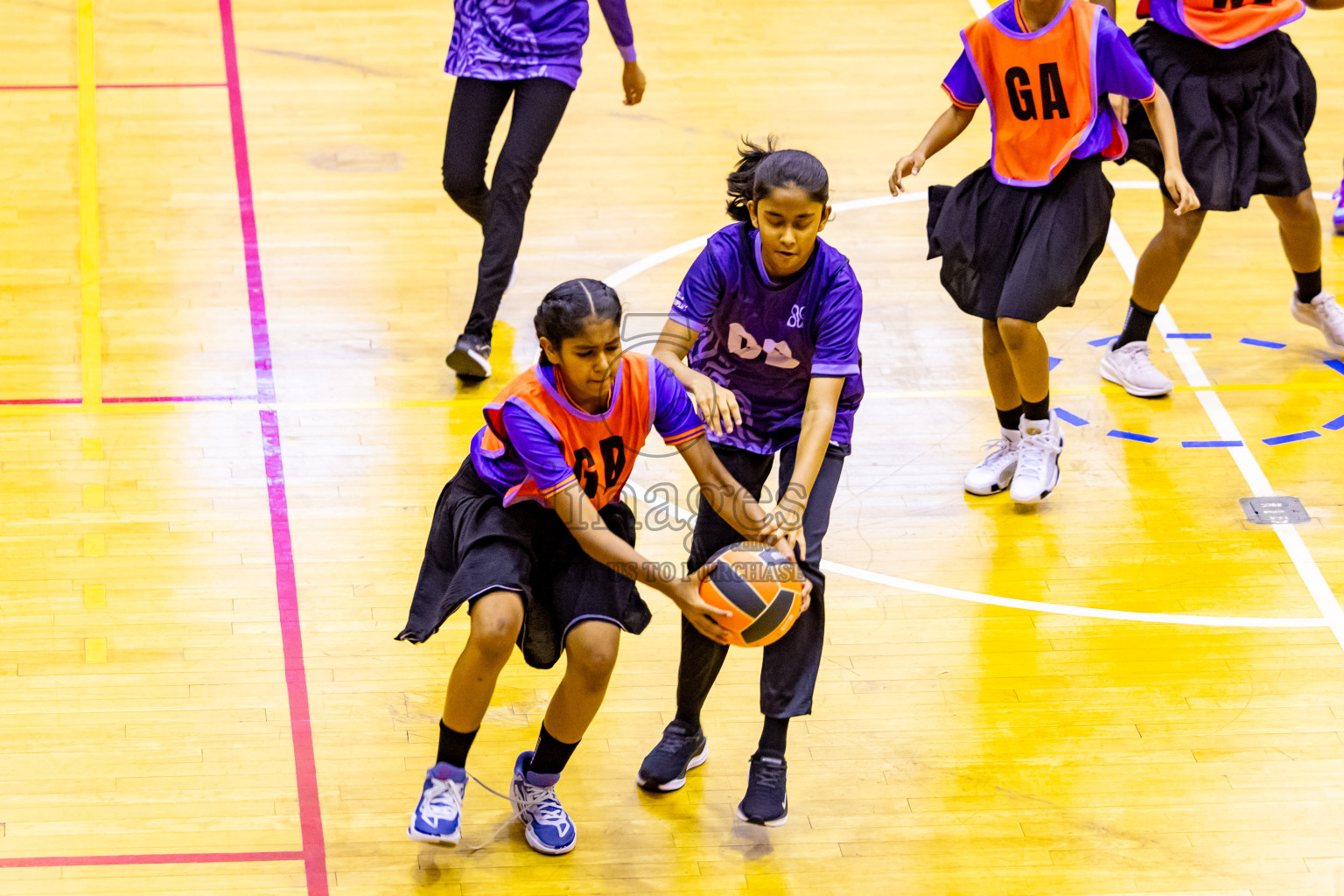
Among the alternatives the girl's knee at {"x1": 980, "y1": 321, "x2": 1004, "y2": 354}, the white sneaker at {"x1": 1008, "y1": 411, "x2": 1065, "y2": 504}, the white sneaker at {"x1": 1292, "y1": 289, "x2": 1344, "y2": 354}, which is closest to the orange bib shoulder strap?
the white sneaker at {"x1": 1292, "y1": 289, "x2": 1344, "y2": 354}

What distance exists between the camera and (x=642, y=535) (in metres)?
4.73

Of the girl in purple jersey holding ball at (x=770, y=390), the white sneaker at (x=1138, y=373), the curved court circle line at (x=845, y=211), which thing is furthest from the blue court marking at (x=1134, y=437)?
the girl in purple jersey holding ball at (x=770, y=390)

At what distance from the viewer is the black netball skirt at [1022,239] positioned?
461 cm

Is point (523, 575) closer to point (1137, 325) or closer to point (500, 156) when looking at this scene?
point (500, 156)

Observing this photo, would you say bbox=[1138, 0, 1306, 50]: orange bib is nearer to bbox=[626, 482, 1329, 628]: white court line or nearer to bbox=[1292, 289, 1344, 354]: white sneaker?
bbox=[1292, 289, 1344, 354]: white sneaker

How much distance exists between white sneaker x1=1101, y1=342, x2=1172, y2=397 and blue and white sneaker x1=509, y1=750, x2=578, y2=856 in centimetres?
282

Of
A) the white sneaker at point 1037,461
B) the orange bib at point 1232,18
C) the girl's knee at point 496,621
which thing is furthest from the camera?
the orange bib at point 1232,18

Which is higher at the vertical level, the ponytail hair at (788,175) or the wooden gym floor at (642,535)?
the ponytail hair at (788,175)

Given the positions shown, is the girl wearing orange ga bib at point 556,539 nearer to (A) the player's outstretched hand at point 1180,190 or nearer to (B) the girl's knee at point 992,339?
(B) the girl's knee at point 992,339

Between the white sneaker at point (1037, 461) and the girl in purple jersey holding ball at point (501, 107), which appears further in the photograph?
the girl in purple jersey holding ball at point (501, 107)

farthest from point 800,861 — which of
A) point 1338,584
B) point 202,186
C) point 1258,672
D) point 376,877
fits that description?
point 202,186

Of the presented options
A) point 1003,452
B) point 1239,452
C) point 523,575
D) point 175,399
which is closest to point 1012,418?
point 1003,452

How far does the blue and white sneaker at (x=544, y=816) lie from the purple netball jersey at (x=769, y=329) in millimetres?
897

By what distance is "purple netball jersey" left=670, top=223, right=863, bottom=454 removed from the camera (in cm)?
358
